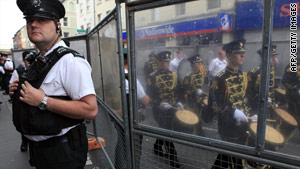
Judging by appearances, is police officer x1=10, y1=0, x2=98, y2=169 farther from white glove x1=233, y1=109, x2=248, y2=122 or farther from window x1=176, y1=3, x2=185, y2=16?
white glove x1=233, y1=109, x2=248, y2=122

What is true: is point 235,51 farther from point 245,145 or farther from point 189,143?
point 189,143

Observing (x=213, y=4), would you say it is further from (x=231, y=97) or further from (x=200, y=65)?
(x=231, y=97)

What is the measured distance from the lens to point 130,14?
174 centimetres

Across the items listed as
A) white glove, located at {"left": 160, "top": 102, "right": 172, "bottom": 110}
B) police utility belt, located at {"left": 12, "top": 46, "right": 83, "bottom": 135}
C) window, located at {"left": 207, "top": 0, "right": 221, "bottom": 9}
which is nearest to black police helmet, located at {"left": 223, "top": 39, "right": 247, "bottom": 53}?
window, located at {"left": 207, "top": 0, "right": 221, "bottom": 9}

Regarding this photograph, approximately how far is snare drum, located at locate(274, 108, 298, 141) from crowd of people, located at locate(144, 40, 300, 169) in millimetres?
24

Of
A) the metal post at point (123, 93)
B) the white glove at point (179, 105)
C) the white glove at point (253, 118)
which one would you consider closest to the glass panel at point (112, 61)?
the metal post at point (123, 93)

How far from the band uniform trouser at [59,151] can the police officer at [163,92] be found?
678 millimetres

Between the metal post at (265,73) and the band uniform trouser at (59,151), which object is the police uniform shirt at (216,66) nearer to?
the metal post at (265,73)

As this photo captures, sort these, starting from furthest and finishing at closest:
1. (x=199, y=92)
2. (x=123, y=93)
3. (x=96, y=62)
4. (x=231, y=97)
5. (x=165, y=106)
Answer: (x=96, y=62) → (x=123, y=93) → (x=165, y=106) → (x=199, y=92) → (x=231, y=97)

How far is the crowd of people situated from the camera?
1.25 m

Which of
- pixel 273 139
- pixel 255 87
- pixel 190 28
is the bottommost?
pixel 273 139

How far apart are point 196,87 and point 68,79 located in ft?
3.03

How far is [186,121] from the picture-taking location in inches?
64.1

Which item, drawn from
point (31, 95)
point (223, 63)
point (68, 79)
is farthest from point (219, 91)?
point (31, 95)
